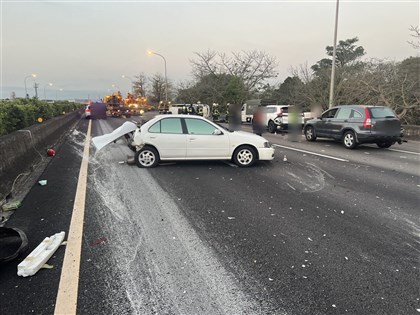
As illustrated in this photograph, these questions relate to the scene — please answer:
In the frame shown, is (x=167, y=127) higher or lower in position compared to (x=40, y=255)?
higher

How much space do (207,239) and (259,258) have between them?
78cm

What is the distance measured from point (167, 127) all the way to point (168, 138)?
33 cm

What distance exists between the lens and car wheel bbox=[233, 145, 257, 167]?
885 centimetres

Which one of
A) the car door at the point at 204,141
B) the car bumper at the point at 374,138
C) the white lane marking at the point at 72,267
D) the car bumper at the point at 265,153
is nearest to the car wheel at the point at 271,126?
the car bumper at the point at 374,138

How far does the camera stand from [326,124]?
14.1 metres

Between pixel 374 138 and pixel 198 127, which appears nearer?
pixel 198 127

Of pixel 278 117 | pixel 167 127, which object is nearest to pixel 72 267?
pixel 167 127

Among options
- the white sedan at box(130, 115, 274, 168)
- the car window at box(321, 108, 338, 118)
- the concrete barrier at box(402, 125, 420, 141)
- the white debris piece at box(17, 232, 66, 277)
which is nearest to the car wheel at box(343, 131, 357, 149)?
the car window at box(321, 108, 338, 118)

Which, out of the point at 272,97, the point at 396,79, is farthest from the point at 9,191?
the point at 272,97

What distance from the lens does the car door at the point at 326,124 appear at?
13805mm

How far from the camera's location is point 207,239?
4152mm

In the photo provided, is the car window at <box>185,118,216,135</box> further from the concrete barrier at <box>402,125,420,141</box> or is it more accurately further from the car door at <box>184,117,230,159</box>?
the concrete barrier at <box>402,125,420,141</box>

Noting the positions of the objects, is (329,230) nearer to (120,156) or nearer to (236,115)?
(120,156)

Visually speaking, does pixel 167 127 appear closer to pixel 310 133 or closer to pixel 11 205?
pixel 11 205
